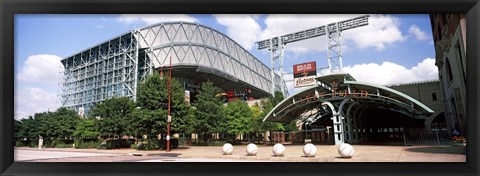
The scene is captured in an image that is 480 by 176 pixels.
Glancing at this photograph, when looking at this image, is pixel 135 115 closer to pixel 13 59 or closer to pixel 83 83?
pixel 13 59

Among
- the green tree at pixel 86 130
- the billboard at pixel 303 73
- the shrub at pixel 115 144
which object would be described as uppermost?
the billboard at pixel 303 73

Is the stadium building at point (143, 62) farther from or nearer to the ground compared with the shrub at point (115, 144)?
farther from the ground

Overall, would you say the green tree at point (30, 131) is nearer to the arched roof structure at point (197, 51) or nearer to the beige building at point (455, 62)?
the arched roof structure at point (197, 51)

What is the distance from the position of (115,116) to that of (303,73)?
2711 cm

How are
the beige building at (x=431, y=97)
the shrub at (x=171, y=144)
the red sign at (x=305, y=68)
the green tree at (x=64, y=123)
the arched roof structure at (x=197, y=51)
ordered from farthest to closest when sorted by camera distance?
the arched roof structure at (x=197, y=51) → the red sign at (x=305, y=68) → the beige building at (x=431, y=97) → the green tree at (x=64, y=123) → the shrub at (x=171, y=144)

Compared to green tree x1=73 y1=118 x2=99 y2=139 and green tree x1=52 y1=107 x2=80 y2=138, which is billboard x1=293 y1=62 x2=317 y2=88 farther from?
green tree x1=52 y1=107 x2=80 y2=138

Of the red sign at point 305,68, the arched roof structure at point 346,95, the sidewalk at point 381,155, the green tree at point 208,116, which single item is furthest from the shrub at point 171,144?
the red sign at point 305,68

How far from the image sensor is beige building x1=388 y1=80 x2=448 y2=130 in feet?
124

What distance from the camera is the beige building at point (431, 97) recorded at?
37.7 meters

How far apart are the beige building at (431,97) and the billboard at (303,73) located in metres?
12.0

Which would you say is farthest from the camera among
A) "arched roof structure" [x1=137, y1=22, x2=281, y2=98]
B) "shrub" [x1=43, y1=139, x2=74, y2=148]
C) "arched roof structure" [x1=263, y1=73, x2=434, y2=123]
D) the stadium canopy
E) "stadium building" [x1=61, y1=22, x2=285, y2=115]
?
"arched roof structure" [x1=137, y1=22, x2=281, y2=98]

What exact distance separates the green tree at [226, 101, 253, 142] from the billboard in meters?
10.8

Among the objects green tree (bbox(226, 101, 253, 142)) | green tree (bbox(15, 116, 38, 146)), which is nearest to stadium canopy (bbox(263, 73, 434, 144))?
green tree (bbox(226, 101, 253, 142))

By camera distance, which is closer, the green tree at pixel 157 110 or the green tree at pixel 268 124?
the green tree at pixel 157 110
